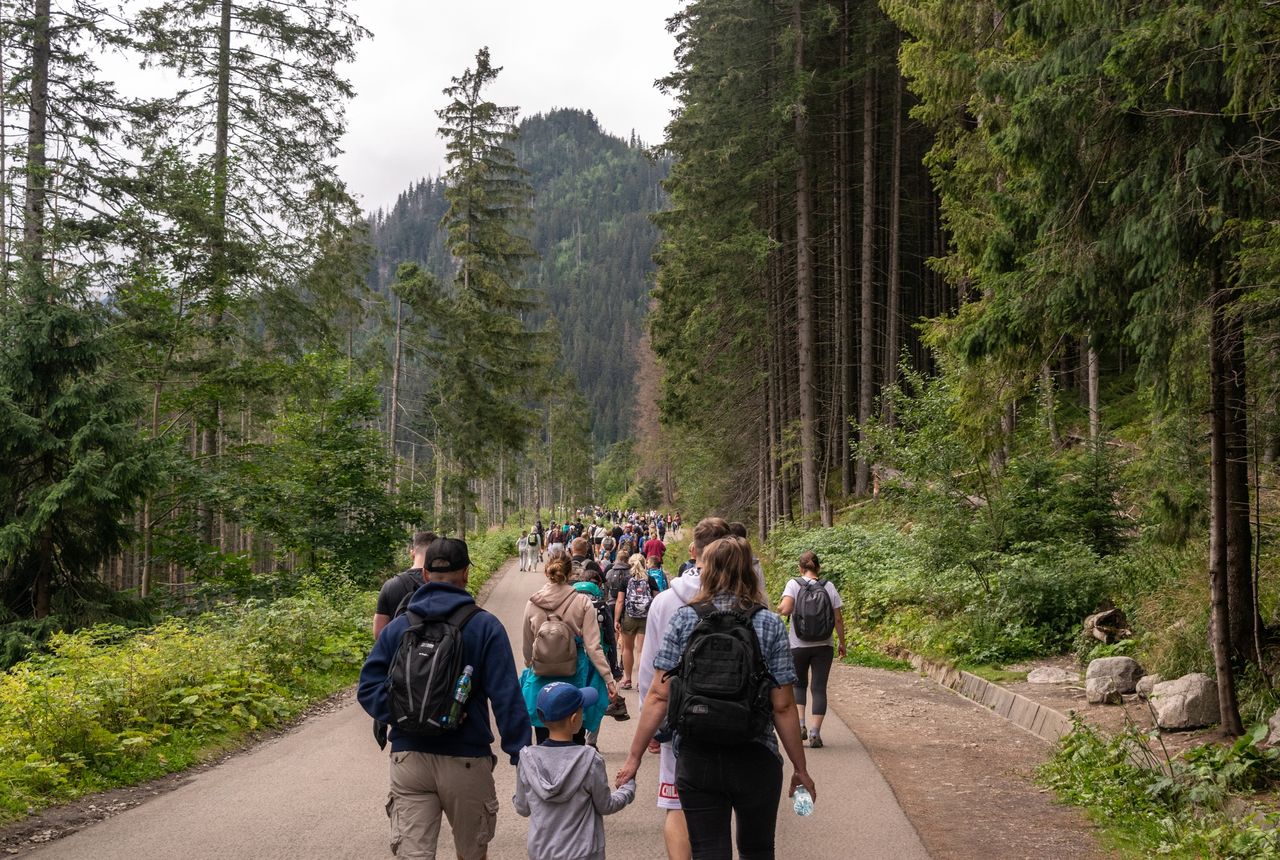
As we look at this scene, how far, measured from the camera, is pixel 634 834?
6.14 meters

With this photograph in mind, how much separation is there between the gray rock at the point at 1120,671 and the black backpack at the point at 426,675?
7286mm

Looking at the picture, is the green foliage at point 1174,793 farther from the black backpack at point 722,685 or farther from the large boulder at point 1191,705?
the black backpack at point 722,685

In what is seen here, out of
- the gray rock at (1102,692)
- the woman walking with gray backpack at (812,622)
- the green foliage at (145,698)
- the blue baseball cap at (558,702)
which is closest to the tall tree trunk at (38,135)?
the green foliage at (145,698)

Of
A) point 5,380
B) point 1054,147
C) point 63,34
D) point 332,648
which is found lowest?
point 332,648

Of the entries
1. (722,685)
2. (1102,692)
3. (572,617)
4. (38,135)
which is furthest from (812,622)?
(38,135)

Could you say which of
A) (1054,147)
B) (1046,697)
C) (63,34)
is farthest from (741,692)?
(63,34)

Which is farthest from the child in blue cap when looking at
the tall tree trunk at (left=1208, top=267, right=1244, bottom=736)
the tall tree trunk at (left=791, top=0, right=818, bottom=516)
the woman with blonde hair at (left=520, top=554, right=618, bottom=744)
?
the tall tree trunk at (left=791, top=0, right=818, bottom=516)

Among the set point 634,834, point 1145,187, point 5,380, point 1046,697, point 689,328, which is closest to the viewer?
point 634,834

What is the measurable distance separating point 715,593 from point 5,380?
Result: 12837 mm

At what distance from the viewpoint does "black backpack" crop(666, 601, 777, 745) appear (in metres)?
3.76

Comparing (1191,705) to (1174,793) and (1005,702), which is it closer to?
(1174,793)

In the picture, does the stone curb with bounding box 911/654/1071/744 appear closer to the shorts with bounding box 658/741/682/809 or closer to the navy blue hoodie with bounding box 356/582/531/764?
the shorts with bounding box 658/741/682/809

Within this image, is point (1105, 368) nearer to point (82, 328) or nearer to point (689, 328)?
point (689, 328)

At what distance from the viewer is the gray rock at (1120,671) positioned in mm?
8852
